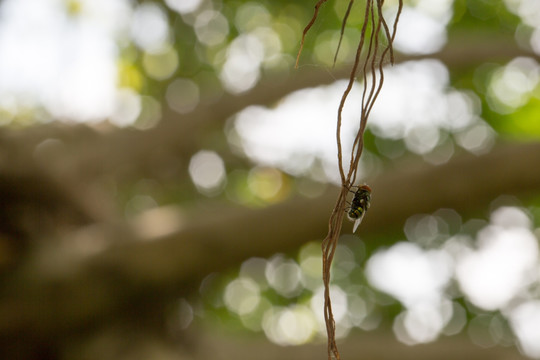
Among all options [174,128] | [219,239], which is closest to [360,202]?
[219,239]

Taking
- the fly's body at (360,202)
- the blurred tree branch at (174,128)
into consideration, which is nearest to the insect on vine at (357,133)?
the fly's body at (360,202)

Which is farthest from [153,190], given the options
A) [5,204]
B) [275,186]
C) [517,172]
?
[517,172]

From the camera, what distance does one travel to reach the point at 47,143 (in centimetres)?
310

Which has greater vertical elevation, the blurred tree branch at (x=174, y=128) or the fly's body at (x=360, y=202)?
the blurred tree branch at (x=174, y=128)

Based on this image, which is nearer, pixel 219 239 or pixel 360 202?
pixel 360 202

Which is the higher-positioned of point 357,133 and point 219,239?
point 357,133

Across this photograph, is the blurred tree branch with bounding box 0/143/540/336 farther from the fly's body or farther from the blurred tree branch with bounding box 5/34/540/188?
the fly's body

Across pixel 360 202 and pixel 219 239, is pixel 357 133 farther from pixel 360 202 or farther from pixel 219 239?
pixel 219 239

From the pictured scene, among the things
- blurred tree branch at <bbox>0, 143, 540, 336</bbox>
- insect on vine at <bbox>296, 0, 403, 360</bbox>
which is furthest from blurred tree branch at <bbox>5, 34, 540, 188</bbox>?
insect on vine at <bbox>296, 0, 403, 360</bbox>

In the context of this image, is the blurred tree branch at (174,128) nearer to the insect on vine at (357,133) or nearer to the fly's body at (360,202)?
the fly's body at (360,202)

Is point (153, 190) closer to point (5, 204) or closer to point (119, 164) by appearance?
point (119, 164)

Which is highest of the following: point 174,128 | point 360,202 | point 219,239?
point 174,128

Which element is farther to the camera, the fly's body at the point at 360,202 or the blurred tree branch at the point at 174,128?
the blurred tree branch at the point at 174,128

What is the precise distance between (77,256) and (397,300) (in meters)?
3.84
